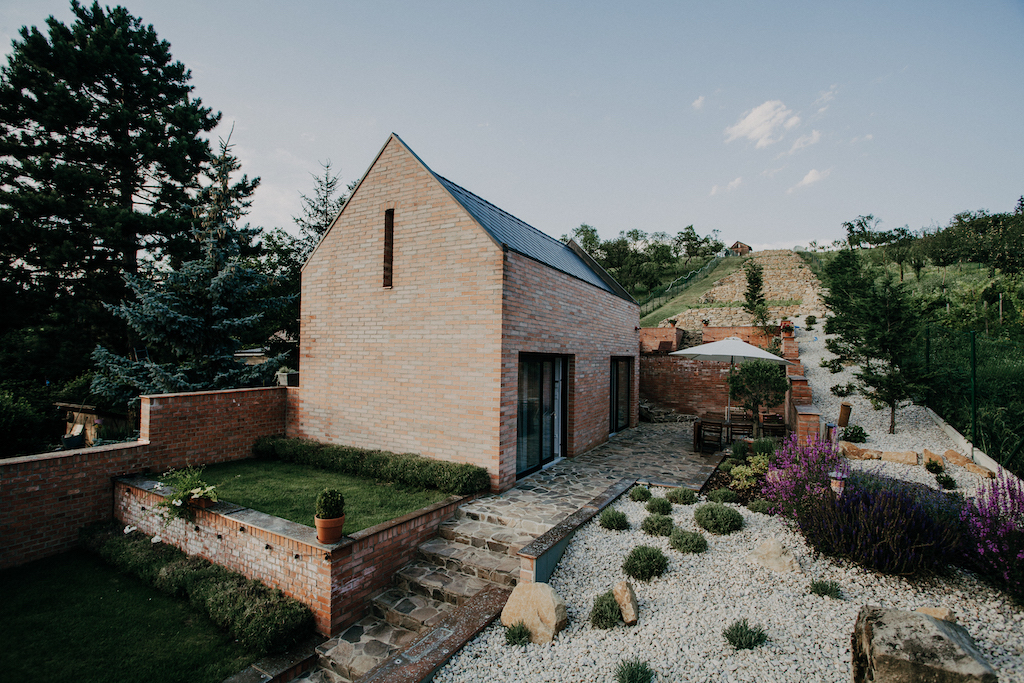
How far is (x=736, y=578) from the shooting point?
4.32 m

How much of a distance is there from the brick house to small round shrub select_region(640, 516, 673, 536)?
94.5 inches

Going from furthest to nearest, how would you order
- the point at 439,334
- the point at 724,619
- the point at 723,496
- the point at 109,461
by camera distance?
the point at 439,334 < the point at 109,461 < the point at 723,496 < the point at 724,619

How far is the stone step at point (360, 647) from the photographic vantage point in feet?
13.5

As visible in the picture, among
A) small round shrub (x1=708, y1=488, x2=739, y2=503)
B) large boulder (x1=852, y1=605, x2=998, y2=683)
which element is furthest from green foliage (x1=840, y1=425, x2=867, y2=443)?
large boulder (x1=852, y1=605, x2=998, y2=683)

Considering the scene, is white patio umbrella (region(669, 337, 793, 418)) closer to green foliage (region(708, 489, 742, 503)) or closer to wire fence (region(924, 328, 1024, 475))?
wire fence (region(924, 328, 1024, 475))

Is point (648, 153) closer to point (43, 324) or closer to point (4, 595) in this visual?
point (4, 595)

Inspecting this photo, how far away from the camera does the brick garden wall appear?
6.14 metres

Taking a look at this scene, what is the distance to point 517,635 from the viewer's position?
3.77 meters

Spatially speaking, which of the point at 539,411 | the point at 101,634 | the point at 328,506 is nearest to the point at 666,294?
the point at 539,411

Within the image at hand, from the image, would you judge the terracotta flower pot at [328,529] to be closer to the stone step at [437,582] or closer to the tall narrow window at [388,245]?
the stone step at [437,582]

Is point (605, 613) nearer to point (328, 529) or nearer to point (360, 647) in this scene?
point (360, 647)

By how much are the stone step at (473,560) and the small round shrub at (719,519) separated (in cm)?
252

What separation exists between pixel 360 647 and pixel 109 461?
6.17m

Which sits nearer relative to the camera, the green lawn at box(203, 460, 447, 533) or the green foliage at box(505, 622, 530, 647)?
the green foliage at box(505, 622, 530, 647)
